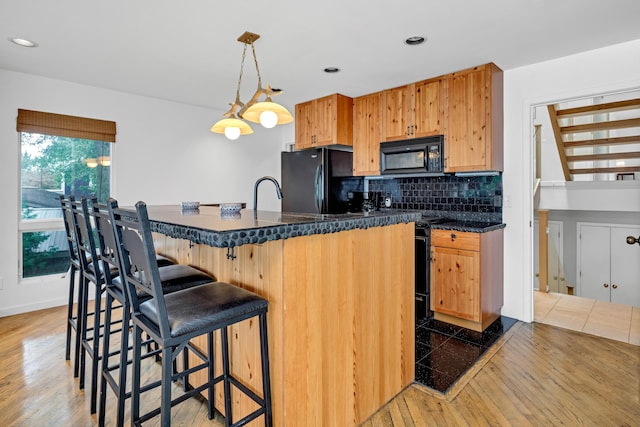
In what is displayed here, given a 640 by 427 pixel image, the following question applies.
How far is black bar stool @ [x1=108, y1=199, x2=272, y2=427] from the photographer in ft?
3.83

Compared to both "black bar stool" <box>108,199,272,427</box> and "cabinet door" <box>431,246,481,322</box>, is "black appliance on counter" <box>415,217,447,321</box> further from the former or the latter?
"black bar stool" <box>108,199,272,427</box>

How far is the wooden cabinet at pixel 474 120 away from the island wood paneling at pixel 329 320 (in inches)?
62.1

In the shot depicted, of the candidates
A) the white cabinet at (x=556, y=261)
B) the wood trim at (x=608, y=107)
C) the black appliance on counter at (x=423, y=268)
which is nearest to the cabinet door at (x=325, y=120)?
the black appliance on counter at (x=423, y=268)

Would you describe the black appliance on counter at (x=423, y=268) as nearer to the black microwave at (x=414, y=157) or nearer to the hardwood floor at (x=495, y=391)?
the black microwave at (x=414, y=157)

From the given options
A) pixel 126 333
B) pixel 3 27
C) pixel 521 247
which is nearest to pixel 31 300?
pixel 3 27

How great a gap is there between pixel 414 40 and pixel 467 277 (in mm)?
1985

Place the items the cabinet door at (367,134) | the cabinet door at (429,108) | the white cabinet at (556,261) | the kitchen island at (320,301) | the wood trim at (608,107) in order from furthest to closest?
the white cabinet at (556,261) < the cabinet door at (367,134) < the wood trim at (608,107) < the cabinet door at (429,108) < the kitchen island at (320,301)

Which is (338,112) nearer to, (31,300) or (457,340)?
(457,340)

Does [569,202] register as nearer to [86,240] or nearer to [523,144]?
[523,144]

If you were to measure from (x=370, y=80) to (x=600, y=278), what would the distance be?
4138 mm

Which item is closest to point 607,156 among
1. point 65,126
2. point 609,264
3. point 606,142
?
point 606,142

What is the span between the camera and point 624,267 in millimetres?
4465

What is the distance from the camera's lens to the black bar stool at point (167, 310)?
117cm

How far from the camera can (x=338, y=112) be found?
161 inches
